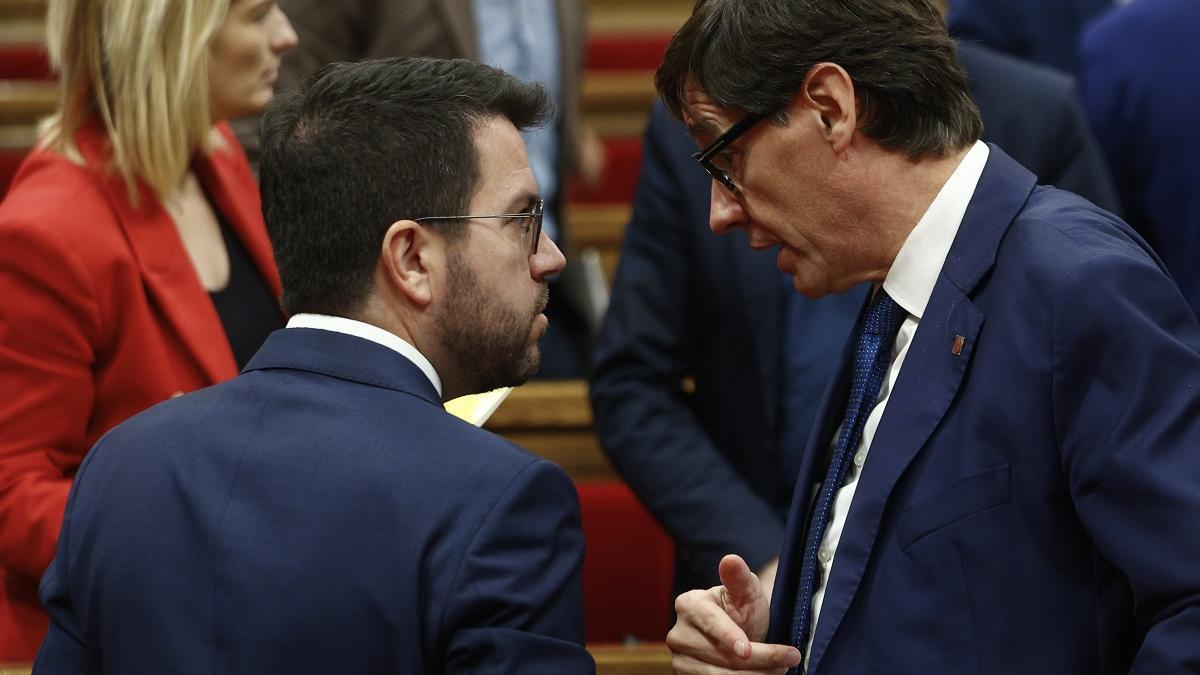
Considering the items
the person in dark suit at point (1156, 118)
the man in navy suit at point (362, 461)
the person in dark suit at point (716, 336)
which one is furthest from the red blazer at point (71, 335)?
the person in dark suit at point (1156, 118)

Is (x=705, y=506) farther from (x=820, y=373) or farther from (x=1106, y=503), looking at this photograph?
(x=1106, y=503)

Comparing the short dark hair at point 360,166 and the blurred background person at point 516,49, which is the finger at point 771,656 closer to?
the short dark hair at point 360,166

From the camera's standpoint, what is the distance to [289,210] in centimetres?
154

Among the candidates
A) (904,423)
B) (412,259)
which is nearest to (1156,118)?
(904,423)

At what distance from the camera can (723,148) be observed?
5.44ft

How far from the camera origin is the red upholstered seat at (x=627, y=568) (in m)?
2.93

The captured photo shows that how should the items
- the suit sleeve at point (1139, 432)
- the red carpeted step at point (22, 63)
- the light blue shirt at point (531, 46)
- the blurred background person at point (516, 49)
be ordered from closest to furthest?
the suit sleeve at point (1139, 432), the blurred background person at point (516, 49), the light blue shirt at point (531, 46), the red carpeted step at point (22, 63)

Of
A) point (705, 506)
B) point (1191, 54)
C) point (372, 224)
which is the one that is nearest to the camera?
point (372, 224)

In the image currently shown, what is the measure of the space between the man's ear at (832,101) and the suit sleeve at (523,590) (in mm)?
470

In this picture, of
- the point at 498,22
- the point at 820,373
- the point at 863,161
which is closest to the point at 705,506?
the point at 820,373

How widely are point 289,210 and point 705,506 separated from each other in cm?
93

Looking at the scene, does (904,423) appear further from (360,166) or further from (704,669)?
(360,166)

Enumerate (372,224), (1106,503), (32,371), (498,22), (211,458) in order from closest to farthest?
(1106,503), (211,458), (372,224), (32,371), (498,22)

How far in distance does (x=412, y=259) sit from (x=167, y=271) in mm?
721
